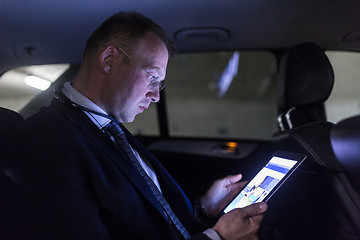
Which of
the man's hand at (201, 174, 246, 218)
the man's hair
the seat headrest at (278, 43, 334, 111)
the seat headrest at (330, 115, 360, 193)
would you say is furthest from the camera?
the seat headrest at (278, 43, 334, 111)

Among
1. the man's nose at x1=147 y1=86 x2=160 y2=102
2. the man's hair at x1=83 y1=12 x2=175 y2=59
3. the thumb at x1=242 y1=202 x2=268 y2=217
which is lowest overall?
the thumb at x1=242 y1=202 x2=268 y2=217

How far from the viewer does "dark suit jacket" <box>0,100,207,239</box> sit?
0.83m

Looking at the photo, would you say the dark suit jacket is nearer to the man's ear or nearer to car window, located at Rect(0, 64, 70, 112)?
the man's ear

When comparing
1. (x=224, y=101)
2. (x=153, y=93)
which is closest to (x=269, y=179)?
(x=153, y=93)

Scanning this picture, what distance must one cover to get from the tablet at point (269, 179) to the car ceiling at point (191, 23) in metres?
0.90

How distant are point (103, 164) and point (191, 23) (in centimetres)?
117

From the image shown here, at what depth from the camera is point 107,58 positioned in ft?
3.72

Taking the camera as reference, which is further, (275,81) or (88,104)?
(275,81)

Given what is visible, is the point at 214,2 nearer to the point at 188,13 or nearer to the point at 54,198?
the point at 188,13

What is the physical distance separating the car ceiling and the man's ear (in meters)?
0.49

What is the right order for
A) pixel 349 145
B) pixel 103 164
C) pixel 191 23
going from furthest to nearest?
1. pixel 191 23
2. pixel 103 164
3. pixel 349 145

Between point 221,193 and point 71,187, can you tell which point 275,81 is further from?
point 71,187

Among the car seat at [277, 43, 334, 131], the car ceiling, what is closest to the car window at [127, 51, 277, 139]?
the car ceiling

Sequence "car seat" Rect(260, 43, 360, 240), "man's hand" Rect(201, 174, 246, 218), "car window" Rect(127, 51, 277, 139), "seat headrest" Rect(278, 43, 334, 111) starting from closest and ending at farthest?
1. "car seat" Rect(260, 43, 360, 240)
2. "man's hand" Rect(201, 174, 246, 218)
3. "seat headrest" Rect(278, 43, 334, 111)
4. "car window" Rect(127, 51, 277, 139)
